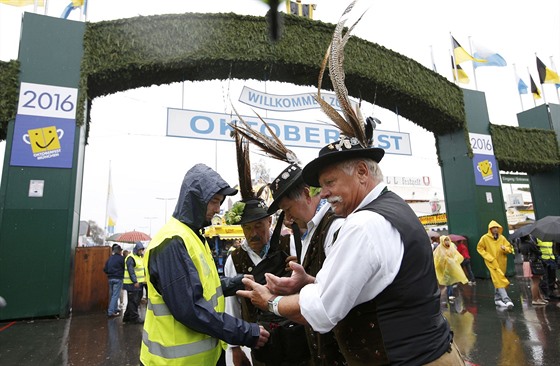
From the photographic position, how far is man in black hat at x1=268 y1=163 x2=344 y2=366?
1.88 m

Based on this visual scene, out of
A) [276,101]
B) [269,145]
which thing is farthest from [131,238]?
[269,145]

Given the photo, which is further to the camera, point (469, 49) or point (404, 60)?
point (469, 49)

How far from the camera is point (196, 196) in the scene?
2.12 m

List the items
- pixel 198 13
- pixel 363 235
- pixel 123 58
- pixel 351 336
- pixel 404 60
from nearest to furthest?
pixel 363 235, pixel 351 336, pixel 123 58, pixel 198 13, pixel 404 60

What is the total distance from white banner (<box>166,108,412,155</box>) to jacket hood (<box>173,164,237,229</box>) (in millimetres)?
6435

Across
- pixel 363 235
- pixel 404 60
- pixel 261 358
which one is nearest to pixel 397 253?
pixel 363 235

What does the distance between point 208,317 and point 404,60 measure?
37.6 feet

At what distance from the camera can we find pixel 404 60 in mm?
11336

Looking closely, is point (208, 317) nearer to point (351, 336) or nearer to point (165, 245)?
point (165, 245)

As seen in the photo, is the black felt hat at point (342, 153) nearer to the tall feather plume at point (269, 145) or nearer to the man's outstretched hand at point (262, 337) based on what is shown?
the man's outstretched hand at point (262, 337)

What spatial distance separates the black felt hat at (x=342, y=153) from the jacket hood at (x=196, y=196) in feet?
2.26

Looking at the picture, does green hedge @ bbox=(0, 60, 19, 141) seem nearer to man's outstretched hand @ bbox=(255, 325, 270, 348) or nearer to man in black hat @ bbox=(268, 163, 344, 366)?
man in black hat @ bbox=(268, 163, 344, 366)

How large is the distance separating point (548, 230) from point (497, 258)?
106 centimetres

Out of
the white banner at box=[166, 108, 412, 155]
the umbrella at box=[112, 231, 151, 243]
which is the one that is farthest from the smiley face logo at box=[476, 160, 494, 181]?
the umbrella at box=[112, 231, 151, 243]
